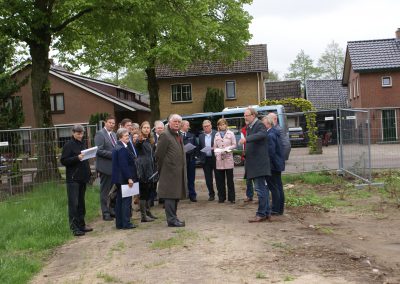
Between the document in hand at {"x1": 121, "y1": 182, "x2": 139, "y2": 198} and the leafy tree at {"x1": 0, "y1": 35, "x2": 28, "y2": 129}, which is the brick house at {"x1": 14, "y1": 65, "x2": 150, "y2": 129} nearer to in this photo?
the leafy tree at {"x1": 0, "y1": 35, "x2": 28, "y2": 129}

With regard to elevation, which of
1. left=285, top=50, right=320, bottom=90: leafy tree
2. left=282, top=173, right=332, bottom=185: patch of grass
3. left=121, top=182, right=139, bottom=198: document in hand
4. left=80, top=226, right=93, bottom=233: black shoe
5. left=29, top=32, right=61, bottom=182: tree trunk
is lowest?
left=80, top=226, right=93, bottom=233: black shoe

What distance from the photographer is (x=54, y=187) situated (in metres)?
13.3

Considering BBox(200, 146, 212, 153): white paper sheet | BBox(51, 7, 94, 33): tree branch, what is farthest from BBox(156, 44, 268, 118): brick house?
BBox(200, 146, 212, 153): white paper sheet

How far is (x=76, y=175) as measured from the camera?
9.26 meters

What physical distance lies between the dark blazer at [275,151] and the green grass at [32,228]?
150 inches

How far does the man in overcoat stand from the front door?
762cm

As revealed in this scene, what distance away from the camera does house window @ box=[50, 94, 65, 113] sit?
138 ft

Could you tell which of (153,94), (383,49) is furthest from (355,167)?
(383,49)

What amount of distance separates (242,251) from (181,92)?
116ft

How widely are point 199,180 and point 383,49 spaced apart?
26401mm

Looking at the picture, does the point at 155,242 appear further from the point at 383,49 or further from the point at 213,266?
the point at 383,49

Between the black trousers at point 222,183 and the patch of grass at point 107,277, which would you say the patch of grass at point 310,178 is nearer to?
the black trousers at point 222,183

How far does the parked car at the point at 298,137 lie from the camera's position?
17.4 metres

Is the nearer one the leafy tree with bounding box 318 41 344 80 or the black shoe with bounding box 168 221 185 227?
the black shoe with bounding box 168 221 185 227
